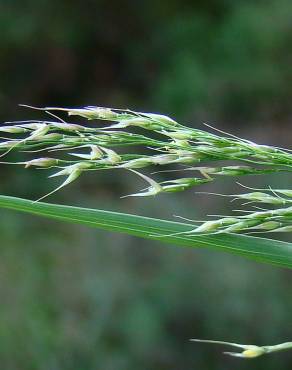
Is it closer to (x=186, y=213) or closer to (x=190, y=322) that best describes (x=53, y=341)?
(x=190, y=322)

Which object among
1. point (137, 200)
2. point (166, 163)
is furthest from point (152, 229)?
point (137, 200)

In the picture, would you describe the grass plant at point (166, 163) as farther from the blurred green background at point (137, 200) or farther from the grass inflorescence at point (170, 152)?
the blurred green background at point (137, 200)

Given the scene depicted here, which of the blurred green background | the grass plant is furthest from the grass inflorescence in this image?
the blurred green background

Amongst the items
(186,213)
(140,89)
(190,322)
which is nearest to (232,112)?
(140,89)

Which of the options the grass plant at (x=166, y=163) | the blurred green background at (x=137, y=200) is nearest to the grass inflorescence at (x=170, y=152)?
the grass plant at (x=166, y=163)

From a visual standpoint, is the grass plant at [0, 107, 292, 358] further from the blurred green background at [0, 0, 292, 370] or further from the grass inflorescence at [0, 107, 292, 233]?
the blurred green background at [0, 0, 292, 370]

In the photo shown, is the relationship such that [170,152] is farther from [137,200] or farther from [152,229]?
[137,200]
